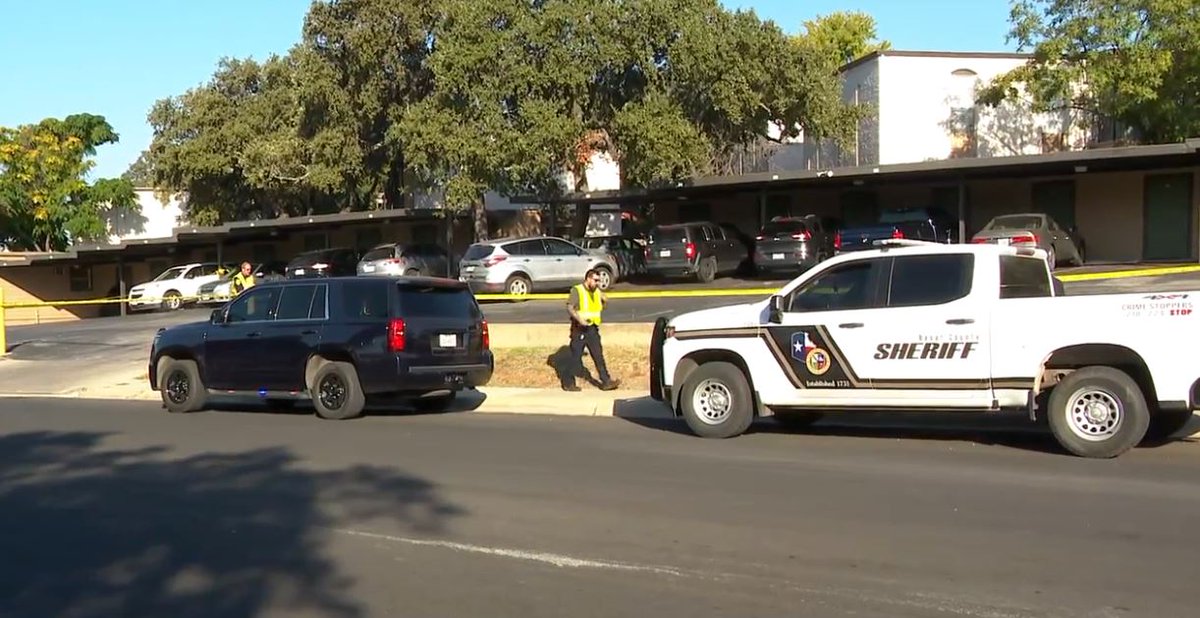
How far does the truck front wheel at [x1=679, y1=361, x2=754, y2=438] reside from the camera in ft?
37.7

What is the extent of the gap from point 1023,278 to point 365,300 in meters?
7.81

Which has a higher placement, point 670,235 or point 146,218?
point 146,218

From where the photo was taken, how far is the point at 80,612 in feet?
19.4

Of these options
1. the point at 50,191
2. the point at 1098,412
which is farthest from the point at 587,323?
the point at 50,191

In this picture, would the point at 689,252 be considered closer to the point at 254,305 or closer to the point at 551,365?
the point at 551,365

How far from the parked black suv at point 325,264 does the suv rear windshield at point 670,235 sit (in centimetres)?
1078

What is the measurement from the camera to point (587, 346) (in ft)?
52.0

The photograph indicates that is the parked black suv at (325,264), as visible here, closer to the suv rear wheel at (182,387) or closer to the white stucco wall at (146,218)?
the suv rear wheel at (182,387)

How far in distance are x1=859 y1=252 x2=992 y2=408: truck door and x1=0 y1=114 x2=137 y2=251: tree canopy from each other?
182 feet

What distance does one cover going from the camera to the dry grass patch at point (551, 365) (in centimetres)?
1684

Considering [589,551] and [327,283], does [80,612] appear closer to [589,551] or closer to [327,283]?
[589,551]

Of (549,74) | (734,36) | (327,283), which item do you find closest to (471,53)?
(549,74)

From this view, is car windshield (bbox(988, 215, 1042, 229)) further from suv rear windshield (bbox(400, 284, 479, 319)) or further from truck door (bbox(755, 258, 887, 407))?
truck door (bbox(755, 258, 887, 407))

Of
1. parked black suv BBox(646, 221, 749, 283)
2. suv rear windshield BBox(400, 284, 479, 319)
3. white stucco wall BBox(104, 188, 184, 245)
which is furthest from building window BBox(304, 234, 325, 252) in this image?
suv rear windshield BBox(400, 284, 479, 319)
